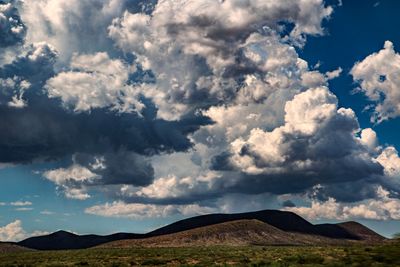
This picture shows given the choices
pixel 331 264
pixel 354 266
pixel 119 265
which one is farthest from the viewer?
pixel 119 265

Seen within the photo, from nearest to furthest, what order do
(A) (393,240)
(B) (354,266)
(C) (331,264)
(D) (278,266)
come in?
(A) (393,240) < (B) (354,266) < (C) (331,264) < (D) (278,266)

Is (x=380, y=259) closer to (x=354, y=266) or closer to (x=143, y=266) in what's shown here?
(x=354, y=266)

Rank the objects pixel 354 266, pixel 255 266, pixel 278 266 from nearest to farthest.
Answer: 1. pixel 354 266
2. pixel 278 266
3. pixel 255 266

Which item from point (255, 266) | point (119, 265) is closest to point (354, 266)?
point (255, 266)

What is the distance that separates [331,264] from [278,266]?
8.44 metres

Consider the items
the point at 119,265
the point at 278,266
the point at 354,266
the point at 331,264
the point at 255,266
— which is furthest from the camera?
the point at 119,265

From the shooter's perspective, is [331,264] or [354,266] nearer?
[354,266]

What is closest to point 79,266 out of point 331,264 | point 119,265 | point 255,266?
point 119,265

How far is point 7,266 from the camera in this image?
6250 cm

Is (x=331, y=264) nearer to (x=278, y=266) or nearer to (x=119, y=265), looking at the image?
(x=278, y=266)

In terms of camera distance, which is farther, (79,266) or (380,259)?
(79,266)

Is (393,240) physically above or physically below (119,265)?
below

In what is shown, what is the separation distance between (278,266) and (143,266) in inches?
1651

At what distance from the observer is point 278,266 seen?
2205 centimetres
